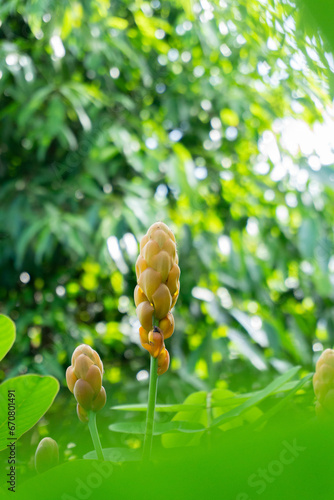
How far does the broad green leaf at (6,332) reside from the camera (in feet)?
0.32

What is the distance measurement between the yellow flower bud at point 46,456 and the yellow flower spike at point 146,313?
0.04 m

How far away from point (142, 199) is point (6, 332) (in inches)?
35.4

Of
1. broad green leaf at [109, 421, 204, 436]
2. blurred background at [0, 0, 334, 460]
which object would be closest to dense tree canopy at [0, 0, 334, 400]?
blurred background at [0, 0, 334, 460]

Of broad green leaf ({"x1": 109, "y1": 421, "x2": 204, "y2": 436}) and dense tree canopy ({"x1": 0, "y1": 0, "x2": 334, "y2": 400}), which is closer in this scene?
broad green leaf ({"x1": 109, "y1": 421, "x2": 204, "y2": 436})

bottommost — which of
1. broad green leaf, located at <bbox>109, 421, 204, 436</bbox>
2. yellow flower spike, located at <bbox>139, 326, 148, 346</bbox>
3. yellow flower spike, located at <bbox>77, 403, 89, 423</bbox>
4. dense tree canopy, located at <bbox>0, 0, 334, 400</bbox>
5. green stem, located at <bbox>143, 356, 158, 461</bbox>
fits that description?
dense tree canopy, located at <bbox>0, 0, 334, 400</bbox>

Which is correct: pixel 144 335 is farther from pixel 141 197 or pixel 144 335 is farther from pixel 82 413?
pixel 141 197

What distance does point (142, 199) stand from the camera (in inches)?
39.0

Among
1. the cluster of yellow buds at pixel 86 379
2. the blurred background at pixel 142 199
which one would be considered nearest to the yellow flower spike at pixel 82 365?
the cluster of yellow buds at pixel 86 379

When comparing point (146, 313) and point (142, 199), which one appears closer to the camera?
point (146, 313)

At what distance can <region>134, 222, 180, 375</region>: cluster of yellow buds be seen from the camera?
0.10m

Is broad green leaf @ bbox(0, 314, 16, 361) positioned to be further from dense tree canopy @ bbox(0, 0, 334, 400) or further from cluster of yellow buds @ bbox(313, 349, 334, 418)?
dense tree canopy @ bbox(0, 0, 334, 400)

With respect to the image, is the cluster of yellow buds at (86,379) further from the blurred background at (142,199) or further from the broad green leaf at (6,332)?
the blurred background at (142,199)

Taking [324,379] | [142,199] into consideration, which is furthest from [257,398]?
[142,199]

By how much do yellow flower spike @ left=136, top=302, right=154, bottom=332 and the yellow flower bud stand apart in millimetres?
39
